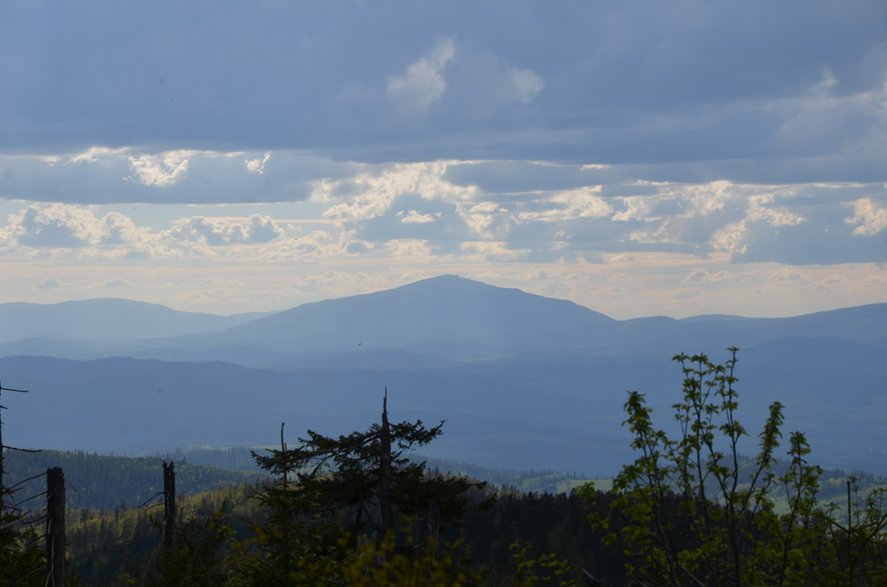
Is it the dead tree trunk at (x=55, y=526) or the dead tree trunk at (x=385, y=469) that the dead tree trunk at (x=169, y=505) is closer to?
the dead tree trunk at (x=385, y=469)

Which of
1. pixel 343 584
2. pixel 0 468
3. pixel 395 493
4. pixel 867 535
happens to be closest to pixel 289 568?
pixel 343 584

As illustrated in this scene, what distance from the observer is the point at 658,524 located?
1363 centimetres

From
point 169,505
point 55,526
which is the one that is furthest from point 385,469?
point 169,505

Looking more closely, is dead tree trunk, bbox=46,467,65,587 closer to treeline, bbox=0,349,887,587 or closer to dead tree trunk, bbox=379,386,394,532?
treeline, bbox=0,349,887,587

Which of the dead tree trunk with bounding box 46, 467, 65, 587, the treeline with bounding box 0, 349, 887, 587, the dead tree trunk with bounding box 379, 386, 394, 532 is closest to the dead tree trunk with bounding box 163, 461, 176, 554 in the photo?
the treeline with bounding box 0, 349, 887, 587

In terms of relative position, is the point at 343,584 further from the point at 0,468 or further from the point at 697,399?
the point at 0,468

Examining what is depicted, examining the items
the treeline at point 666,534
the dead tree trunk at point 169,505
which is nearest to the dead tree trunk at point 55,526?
the treeline at point 666,534

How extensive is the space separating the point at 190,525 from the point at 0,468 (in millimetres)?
6834

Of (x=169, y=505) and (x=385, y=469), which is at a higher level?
(x=385, y=469)

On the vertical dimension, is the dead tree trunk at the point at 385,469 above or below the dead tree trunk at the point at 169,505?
above

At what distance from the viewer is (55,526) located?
2258 centimetres

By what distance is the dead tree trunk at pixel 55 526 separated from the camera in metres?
22.4

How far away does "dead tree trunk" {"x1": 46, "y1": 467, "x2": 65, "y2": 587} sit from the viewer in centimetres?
2241

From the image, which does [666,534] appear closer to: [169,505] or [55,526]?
[55,526]
